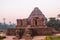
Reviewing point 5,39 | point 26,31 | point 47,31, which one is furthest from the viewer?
point 47,31

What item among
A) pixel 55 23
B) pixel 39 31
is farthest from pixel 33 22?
pixel 55 23

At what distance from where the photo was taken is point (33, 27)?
26.4 meters

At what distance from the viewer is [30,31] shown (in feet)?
72.8

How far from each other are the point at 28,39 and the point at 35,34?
4.68 meters

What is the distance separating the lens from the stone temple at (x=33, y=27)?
864 inches

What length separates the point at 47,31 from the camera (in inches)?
929

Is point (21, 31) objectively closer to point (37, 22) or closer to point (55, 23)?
point (37, 22)

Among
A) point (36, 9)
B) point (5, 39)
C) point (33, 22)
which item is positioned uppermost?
point (36, 9)

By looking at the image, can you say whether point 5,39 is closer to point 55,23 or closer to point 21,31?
point 21,31

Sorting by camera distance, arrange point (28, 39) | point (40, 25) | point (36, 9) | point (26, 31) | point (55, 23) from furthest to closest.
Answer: point (55, 23)
point (36, 9)
point (40, 25)
point (26, 31)
point (28, 39)

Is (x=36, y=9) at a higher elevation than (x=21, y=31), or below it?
higher

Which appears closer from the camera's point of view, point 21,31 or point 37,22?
point 21,31

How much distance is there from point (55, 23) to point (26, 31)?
68.7 ft

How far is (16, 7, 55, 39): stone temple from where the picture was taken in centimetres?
2195
